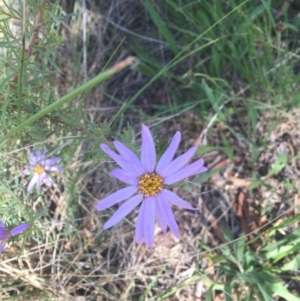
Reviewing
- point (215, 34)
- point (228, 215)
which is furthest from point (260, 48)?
point (228, 215)

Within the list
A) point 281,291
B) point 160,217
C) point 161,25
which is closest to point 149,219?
point 160,217

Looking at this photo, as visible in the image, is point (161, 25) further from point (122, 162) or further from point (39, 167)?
point (122, 162)

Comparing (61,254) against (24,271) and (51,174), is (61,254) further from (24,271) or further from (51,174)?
(51,174)

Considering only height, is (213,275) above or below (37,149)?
below

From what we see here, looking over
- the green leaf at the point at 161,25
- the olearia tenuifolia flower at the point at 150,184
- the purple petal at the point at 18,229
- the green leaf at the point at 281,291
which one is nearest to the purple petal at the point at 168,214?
the olearia tenuifolia flower at the point at 150,184

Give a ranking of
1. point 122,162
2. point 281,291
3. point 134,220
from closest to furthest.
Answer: point 122,162 < point 281,291 < point 134,220

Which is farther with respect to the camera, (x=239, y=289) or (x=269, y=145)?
(x=269, y=145)

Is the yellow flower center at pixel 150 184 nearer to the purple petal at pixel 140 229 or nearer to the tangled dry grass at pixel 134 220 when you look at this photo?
the purple petal at pixel 140 229
